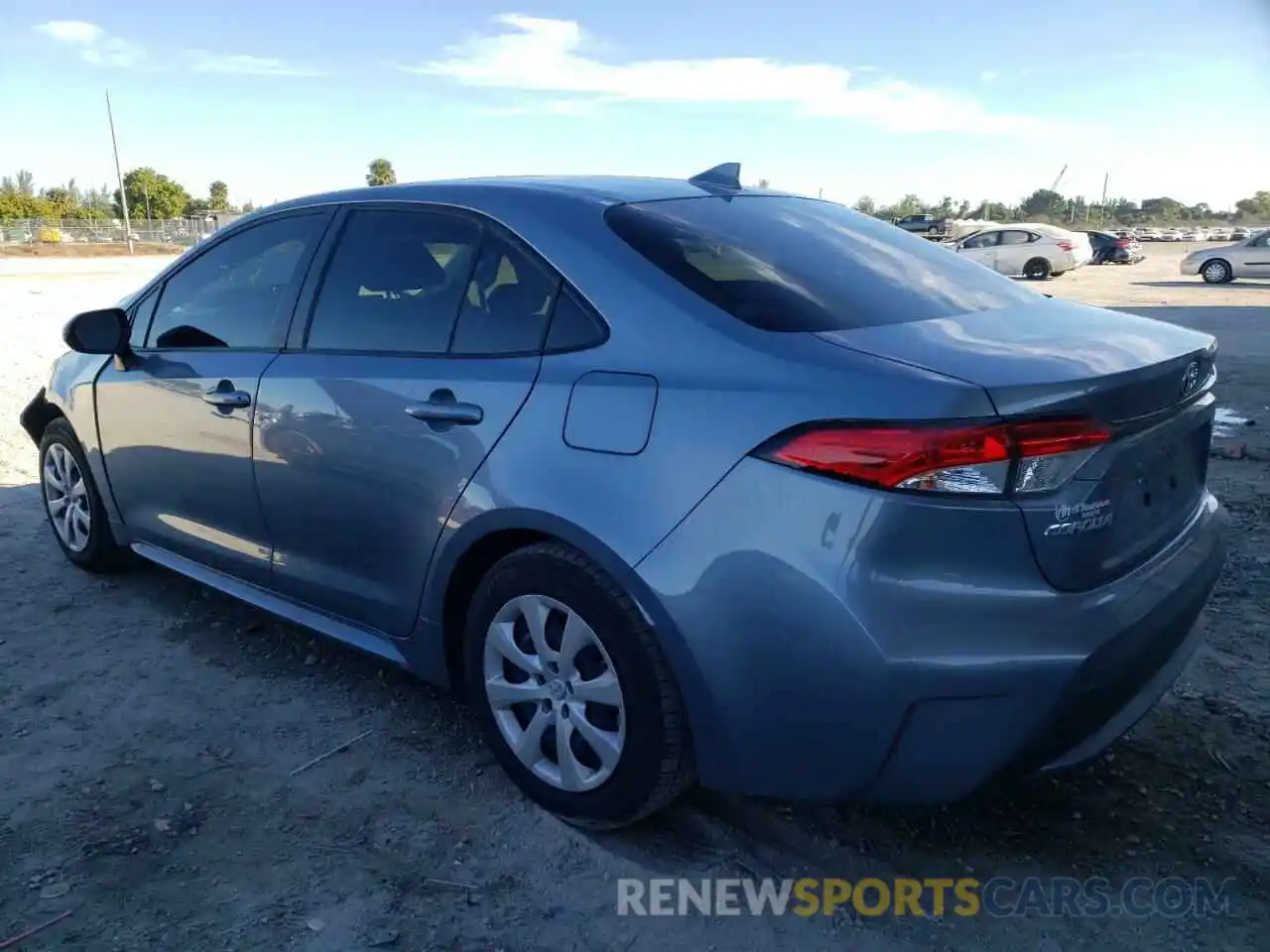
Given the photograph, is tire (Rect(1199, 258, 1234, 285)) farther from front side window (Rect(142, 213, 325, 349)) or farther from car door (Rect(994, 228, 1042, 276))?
front side window (Rect(142, 213, 325, 349))

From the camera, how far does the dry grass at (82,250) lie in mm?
45750

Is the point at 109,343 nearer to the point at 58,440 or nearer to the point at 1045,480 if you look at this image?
the point at 58,440

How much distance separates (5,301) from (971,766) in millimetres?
19883

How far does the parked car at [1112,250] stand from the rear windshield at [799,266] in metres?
35.7

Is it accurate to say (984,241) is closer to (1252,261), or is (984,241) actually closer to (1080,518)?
(1252,261)

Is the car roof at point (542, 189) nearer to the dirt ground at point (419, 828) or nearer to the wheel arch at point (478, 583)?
the wheel arch at point (478, 583)

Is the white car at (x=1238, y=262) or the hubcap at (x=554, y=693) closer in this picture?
the hubcap at (x=554, y=693)

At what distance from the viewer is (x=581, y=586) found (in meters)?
2.39

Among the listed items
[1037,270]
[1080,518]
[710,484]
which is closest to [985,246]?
[1037,270]

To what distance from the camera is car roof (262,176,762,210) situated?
285 centimetres

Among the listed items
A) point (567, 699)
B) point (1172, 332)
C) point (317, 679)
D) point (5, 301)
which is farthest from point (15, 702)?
point (5, 301)

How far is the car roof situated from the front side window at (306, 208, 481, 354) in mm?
70

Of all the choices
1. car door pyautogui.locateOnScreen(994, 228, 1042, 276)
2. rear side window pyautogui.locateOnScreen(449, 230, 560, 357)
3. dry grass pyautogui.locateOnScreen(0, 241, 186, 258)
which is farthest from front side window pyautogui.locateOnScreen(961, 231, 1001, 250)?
dry grass pyautogui.locateOnScreen(0, 241, 186, 258)

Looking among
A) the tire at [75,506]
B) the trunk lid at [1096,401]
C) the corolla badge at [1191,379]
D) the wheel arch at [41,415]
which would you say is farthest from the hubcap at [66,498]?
the corolla badge at [1191,379]
